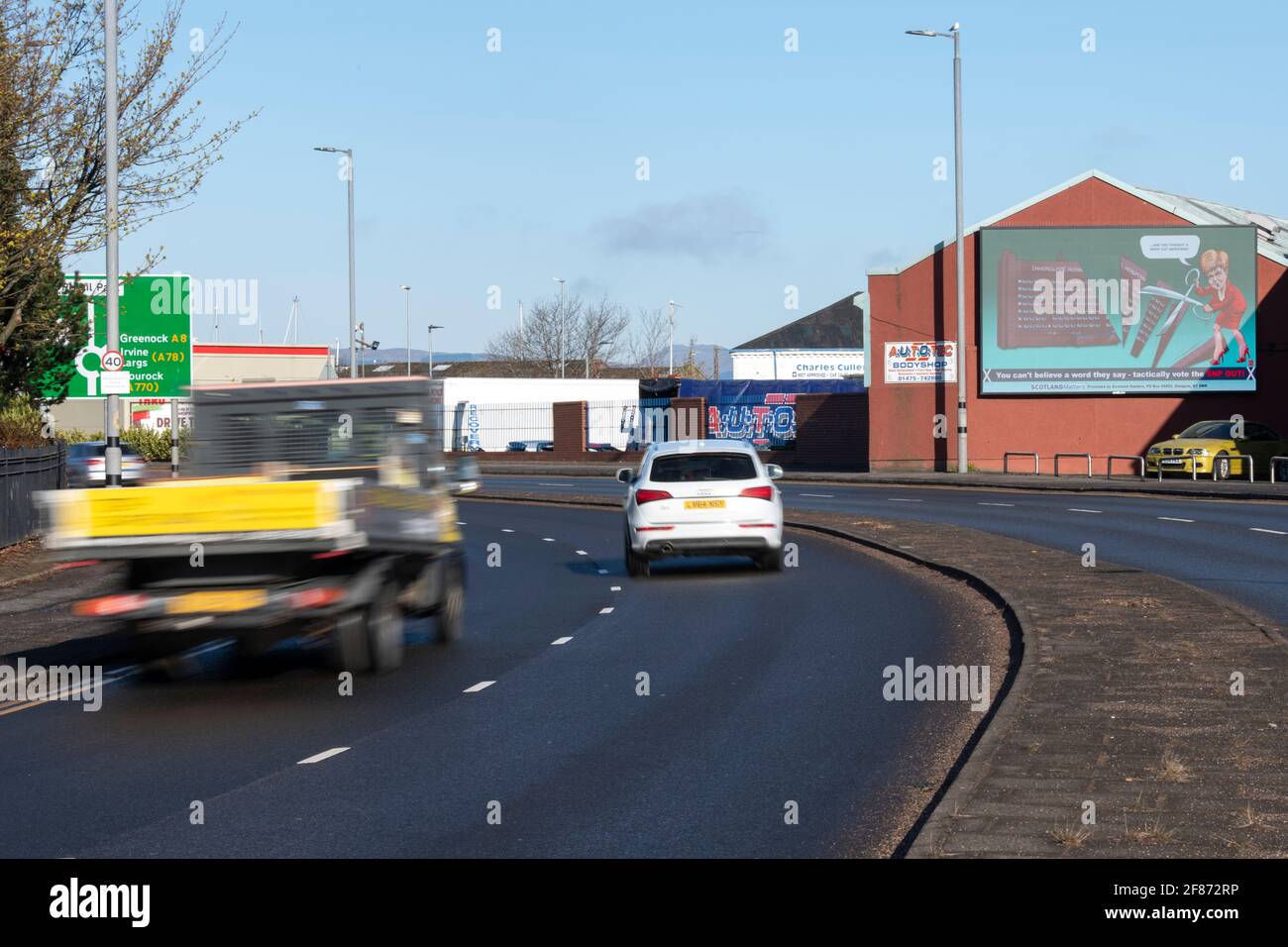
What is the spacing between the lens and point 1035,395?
156 ft

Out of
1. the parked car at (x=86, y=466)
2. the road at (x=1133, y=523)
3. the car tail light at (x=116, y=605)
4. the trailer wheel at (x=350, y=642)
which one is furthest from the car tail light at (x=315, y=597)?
the parked car at (x=86, y=466)

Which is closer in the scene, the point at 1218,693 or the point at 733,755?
the point at 733,755

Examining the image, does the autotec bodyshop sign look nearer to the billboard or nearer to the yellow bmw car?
the billboard

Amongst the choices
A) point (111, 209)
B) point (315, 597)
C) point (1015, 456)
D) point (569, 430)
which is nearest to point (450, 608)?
point (315, 597)

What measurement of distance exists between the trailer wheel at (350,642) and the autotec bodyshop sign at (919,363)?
3806cm

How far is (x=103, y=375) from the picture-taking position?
21.5 metres

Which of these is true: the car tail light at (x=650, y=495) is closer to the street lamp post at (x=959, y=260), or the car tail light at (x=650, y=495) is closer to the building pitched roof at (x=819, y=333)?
the street lamp post at (x=959, y=260)

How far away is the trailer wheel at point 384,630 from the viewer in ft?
37.6

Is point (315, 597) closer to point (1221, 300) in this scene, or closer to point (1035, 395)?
point (1035, 395)

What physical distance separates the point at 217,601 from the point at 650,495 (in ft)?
29.3

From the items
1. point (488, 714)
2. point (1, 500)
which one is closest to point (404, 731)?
point (488, 714)
